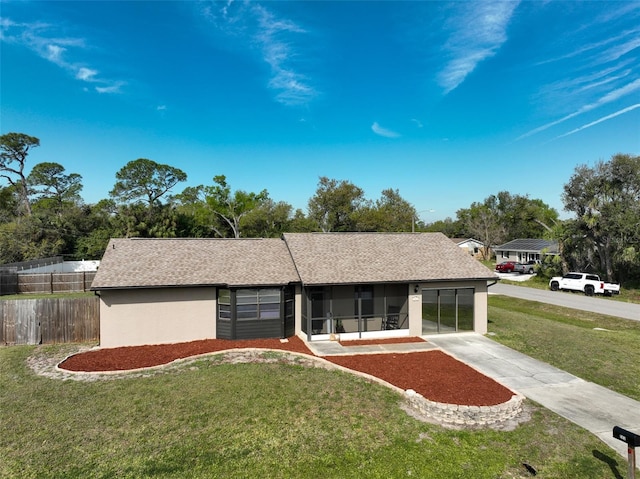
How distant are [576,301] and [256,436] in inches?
1037

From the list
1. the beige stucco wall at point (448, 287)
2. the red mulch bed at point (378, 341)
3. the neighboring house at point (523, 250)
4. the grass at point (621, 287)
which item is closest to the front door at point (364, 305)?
the red mulch bed at point (378, 341)

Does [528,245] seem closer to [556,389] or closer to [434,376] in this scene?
[556,389]

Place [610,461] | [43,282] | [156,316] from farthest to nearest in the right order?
[43,282], [156,316], [610,461]

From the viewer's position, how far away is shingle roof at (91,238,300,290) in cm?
1448

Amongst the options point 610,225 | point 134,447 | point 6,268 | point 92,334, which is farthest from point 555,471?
point 6,268

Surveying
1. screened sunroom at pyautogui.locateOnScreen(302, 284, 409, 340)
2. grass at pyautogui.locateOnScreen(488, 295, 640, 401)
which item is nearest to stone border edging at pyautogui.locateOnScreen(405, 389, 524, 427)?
grass at pyautogui.locateOnScreen(488, 295, 640, 401)

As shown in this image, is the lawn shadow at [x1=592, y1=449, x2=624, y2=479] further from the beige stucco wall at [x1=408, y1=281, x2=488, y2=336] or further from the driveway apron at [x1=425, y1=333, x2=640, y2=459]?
the beige stucco wall at [x1=408, y1=281, x2=488, y2=336]

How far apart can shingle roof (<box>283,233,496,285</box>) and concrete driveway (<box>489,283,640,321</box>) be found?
1154 cm

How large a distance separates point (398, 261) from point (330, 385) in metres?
7.92

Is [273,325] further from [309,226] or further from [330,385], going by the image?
[309,226]

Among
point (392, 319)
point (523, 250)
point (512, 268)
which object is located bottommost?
point (392, 319)

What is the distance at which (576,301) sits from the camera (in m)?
25.7

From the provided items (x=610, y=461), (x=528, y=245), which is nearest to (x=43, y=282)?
(x=610, y=461)

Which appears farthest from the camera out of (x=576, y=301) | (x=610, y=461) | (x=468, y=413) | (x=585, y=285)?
(x=585, y=285)
